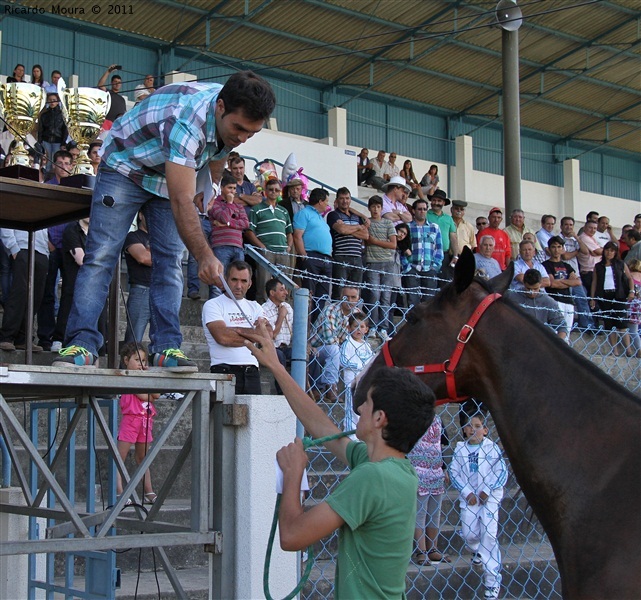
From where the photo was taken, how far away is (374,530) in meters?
2.76

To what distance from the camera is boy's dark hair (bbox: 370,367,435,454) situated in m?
2.87

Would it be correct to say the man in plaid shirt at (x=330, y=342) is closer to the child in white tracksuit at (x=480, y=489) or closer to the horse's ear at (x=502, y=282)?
the child in white tracksuit at (x=480, y=489)

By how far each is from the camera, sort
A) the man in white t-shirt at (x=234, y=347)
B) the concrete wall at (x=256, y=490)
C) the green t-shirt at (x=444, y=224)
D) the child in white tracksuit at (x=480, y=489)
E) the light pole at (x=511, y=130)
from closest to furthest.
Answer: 1. the concrete wall at (x=256, y=490)
2. the child in white tracksuit at (x=480, y=489)
3. the man in white t-shirt at (x=234, y=347)
4. the green t-shirt at (x=444, y=224)
5. the light pole at (x=511, y=130)

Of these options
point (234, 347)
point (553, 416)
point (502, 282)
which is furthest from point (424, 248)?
point (553, 416)

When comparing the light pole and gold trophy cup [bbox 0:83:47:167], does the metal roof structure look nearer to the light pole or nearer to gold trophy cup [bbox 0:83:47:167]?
the light pole

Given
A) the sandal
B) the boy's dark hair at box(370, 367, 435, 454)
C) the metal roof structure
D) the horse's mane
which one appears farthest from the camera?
the metal roof structure

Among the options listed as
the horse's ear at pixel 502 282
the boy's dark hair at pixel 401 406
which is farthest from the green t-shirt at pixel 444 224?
the boy's dark hair at pixel 401 406

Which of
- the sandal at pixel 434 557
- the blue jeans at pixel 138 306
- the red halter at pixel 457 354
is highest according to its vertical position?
the blue jeans at pixel 138 306

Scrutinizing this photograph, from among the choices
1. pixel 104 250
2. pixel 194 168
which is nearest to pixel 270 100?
pixel 194 168

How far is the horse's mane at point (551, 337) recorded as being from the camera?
3.54 metres

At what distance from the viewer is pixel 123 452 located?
6.79 m

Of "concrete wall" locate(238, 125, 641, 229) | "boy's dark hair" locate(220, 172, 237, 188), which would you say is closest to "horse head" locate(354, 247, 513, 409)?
"boy's dark hair" locate(220, 172, 237, 188)

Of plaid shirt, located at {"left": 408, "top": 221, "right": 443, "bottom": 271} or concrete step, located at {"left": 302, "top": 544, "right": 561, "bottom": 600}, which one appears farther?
plaid shirt, located at {"left": 408, "top": 221, "right": 443, "bottom": 271}

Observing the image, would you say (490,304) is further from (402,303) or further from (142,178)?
(402,303)
